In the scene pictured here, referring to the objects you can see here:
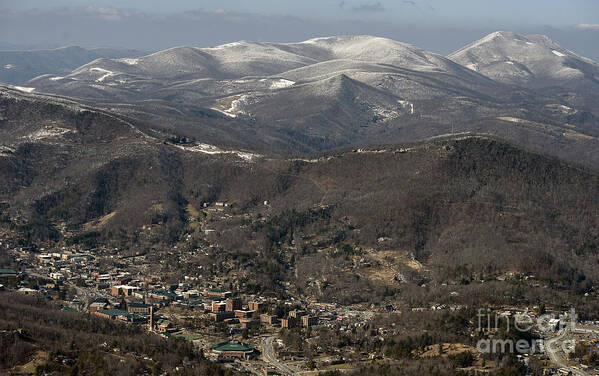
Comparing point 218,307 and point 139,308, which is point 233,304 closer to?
point 218,307

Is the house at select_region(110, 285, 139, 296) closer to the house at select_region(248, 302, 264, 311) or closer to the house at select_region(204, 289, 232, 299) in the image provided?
the house at select_region(204, 289, 232, 299)

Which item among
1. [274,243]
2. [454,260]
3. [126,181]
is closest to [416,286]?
[454,260]

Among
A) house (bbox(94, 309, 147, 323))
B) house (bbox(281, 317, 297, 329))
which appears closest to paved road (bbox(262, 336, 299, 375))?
house (bbox(281, 317, 297, 329))

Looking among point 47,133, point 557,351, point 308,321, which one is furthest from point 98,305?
point 47,133

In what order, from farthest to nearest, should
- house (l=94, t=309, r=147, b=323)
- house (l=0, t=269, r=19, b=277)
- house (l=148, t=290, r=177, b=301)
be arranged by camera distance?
house (l=0, t=269, r=19, b=277) → house (l=148, t=290, r=177, b=301) → house (l=94, t=309, r=147, b=323)

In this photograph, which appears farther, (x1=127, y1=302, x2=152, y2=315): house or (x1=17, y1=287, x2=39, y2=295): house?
(x1=17, y1=287, x2=39, y2=295): house

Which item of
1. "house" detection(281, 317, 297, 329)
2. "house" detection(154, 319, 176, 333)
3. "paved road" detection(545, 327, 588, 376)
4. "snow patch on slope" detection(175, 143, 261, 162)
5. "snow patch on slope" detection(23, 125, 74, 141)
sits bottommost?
"house" detection(281, 317, 297, 329)

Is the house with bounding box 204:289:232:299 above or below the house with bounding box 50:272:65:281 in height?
above
